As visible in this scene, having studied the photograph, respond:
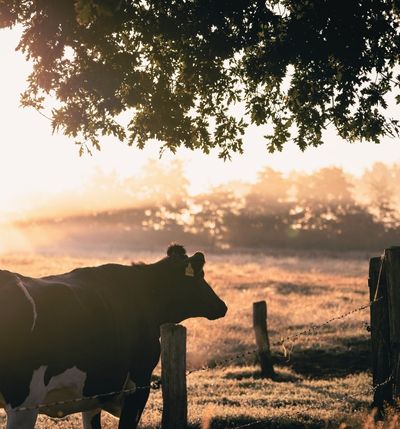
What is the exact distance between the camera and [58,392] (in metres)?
Answer: 7.86

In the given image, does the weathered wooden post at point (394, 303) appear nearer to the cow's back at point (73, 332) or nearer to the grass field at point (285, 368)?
the grass field at point (285, 368)

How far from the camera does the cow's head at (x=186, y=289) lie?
10688 mm

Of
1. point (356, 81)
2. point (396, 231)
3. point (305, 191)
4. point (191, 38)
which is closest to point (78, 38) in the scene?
point (191, 38)

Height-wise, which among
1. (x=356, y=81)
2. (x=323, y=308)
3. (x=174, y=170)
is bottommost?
(x=323, y=308)

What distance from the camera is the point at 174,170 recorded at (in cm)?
15550

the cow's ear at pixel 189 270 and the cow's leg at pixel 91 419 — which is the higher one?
the cow's ear at pixel 189 270

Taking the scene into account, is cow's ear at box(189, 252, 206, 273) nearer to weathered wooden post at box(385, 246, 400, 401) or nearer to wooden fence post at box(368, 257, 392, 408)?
wooden fence post at box(368, 257, 392, 408)

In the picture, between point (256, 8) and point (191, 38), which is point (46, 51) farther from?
point (256, 8)

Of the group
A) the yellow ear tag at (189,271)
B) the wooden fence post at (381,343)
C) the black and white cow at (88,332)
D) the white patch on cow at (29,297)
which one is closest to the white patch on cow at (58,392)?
the black and white cow at (88,332)

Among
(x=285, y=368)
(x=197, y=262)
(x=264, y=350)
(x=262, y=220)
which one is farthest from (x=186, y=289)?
(x=262, y=220)

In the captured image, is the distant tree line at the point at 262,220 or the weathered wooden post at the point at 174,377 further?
the distant tree line at the point at 262,220

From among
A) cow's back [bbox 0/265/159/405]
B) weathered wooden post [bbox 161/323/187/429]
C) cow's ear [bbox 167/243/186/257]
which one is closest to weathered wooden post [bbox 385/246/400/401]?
cow's ear [bbox 167/243/186/257]

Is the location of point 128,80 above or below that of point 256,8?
below

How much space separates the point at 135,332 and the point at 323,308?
2257 cm
